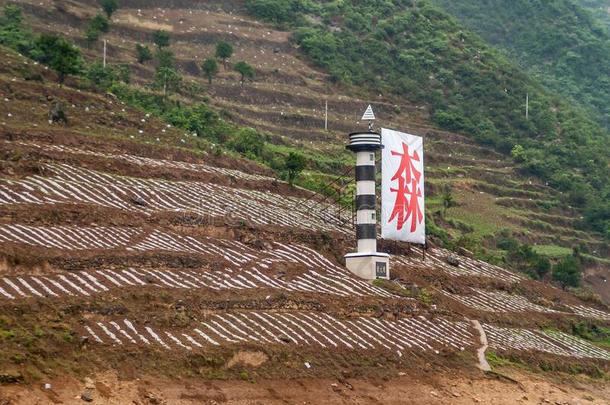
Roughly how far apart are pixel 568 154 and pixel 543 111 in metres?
7.34

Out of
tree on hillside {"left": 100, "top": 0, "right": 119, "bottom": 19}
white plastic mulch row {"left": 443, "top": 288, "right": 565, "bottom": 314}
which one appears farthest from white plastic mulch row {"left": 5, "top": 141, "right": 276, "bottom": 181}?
tree on hillside {"left": 100, "top": 0, "right": 119, "bottom": 19}

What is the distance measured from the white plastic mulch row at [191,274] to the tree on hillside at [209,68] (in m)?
40.6

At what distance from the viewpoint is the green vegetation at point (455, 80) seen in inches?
4193

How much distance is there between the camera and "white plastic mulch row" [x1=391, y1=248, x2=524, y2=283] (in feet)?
212

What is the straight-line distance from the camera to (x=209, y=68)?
3792 inches

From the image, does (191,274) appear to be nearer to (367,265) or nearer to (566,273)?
(367,265)

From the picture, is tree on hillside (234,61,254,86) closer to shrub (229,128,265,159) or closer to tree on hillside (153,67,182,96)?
tree on hillside (153,67,182,96)

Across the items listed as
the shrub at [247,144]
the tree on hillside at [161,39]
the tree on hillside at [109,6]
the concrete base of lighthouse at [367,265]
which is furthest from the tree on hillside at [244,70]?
the concrete base of lighthouse at [367,265]

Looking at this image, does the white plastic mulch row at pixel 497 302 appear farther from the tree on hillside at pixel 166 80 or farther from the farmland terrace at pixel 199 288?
the tree on hillside at pixel 166 80

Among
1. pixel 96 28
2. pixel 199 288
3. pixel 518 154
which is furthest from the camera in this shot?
pixel 518 154

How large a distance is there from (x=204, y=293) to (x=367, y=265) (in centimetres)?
1275

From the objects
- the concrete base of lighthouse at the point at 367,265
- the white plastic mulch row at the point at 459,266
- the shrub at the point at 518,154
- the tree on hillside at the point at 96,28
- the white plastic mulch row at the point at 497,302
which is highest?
the tree on hillside at the point at 96,28

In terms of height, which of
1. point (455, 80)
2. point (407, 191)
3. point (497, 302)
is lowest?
point (497, 302)

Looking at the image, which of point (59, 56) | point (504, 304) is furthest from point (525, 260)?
point (59, 56)
